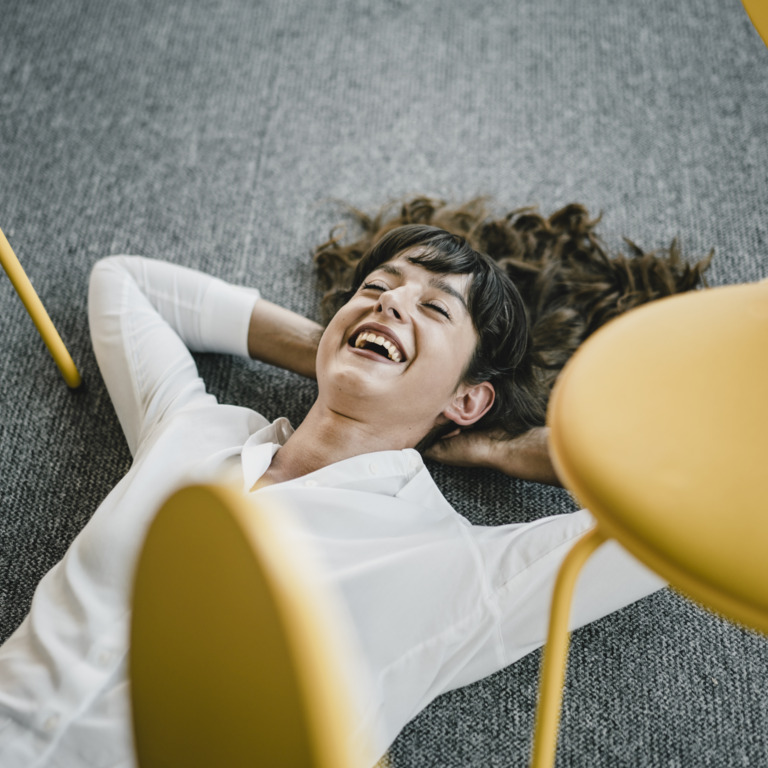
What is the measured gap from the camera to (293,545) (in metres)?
0.40

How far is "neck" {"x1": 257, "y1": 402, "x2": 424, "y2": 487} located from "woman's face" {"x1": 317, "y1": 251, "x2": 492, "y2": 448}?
16mm

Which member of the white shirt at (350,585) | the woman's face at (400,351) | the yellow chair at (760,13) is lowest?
the white shirt at (350,585)

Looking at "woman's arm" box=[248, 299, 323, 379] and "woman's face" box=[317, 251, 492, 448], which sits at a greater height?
"woman's face" box=[317, 251, 492, 448]

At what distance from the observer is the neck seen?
1.02m

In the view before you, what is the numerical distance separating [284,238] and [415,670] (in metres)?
0.89

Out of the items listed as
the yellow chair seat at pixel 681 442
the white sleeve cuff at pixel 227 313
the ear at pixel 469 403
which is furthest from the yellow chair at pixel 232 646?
the white sleeve cuff at pixel 227 313

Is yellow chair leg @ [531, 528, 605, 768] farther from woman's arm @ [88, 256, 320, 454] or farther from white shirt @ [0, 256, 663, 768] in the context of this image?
woman's arm @ [88, 256, 320, 454]

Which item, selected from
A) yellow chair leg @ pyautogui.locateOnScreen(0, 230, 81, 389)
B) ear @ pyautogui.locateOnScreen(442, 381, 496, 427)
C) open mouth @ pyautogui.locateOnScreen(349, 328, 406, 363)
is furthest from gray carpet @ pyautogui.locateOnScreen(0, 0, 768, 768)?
open mouth @ pyautogui.locateOnScreen(349, 328, 406, 363)

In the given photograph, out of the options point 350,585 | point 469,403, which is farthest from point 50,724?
point 469,403

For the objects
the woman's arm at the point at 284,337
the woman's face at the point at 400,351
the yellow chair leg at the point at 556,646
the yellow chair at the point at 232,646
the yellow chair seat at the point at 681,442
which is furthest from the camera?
the woman's arm at the point at 284,337

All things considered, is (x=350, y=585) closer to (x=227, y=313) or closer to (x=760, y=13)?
(x=227, y=313)

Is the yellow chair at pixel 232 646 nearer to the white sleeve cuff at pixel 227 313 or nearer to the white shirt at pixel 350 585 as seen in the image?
the white shirt at pixel 350 585

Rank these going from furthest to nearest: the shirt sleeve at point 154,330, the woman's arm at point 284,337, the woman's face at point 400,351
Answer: the woman's arm at point 284,337 < the shirt sleeve at point 154,330 < the woman's face at point 400,351

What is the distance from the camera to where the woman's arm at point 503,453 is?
1120mm
